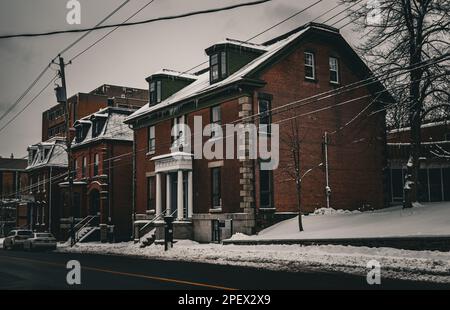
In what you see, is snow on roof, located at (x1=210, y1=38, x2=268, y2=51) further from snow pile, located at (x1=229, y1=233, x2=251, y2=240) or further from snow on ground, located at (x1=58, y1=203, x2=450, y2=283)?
snow pile, located at (x1=229, y1=233, x2=251, y2=240)

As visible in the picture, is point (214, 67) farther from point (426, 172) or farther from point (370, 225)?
point (426, 172)

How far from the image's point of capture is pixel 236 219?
28.8 metres

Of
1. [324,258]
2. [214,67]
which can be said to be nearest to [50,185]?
[214,67]

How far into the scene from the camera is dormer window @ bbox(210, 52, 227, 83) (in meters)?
31.2

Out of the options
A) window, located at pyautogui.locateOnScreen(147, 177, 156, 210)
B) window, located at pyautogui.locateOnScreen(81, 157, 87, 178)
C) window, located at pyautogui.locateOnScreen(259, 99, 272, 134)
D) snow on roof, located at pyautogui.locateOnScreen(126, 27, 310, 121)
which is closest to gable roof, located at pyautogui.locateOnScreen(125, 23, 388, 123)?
snow on roof, located at pyautogui.locateOnScreen(126, 27, 310, 121)

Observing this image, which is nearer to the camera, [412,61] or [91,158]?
[412,61]

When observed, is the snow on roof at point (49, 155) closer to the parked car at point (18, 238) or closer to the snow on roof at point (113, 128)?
the snow on roof at point (113, 128)

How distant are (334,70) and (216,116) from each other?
808cm

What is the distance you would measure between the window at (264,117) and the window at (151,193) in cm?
1113

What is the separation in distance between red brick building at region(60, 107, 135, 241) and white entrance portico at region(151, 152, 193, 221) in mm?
9345

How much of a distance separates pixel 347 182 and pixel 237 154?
25.3 ft

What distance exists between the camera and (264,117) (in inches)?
1162

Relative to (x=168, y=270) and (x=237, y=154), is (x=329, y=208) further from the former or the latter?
(x=168, y=270)
